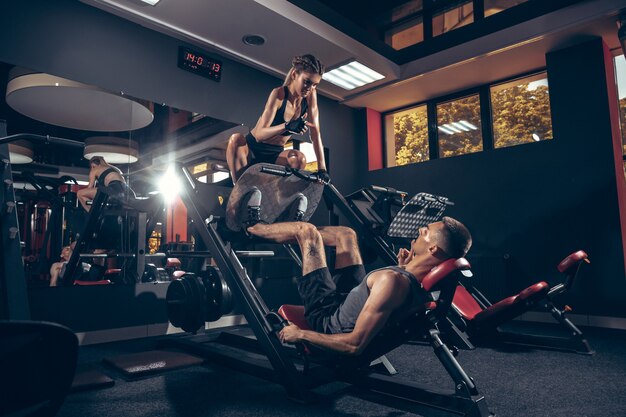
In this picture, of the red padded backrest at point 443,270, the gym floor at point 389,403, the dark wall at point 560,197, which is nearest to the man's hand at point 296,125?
the red padded backrest at point 443,270

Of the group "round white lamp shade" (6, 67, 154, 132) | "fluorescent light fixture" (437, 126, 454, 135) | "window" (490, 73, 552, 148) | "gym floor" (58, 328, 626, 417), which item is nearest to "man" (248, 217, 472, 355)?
"gym floor" (58, 328, 626, 417)

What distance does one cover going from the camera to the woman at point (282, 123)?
3.11 meters

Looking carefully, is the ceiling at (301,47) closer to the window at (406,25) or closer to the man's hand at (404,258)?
the window at (406,25)

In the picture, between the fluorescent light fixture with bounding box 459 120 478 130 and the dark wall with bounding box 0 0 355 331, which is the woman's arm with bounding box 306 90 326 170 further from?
the fluorescent light fixture with bounding box 459 120 478 130

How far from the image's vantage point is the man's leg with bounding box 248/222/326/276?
244 centimetres

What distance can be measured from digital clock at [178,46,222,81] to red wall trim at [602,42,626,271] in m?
4.58

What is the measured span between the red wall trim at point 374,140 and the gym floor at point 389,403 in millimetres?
4137

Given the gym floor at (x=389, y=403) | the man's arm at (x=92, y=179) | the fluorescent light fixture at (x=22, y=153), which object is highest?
the fluorescent light fixture at (x=22, y=153)

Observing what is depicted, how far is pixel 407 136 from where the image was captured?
7.01 metres

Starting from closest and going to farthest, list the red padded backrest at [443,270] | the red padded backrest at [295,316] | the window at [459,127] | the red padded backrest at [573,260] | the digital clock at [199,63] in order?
the red padded backrest at [443,270] < the red padded backrest at [295,316] < the red padded backrest at [573,260] < the digital clock at [199,63] < the window at [459,127]

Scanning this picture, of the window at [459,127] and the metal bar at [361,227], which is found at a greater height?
the window at [459,127]

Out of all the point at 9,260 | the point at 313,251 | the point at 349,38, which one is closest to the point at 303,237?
the point at 313,251

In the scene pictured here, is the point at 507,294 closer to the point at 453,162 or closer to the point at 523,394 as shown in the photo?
the point at 453,162

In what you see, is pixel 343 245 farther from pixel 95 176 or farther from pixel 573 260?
pixel 95 176
